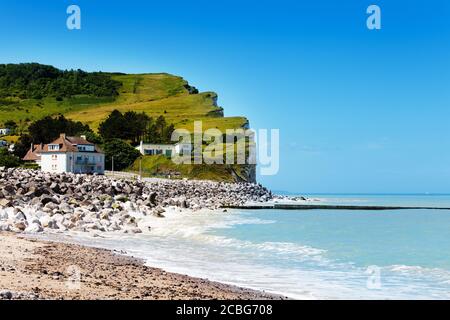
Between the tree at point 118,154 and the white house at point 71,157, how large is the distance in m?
12.3

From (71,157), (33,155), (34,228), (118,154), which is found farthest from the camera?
(118,154)

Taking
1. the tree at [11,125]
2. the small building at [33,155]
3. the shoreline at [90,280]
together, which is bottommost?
the shoreline at [90,280]

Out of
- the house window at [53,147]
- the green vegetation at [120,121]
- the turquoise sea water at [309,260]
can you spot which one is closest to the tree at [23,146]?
the green vegetation at [120,121]

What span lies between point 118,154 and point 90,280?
90216 mm

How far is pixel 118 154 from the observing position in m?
98.6

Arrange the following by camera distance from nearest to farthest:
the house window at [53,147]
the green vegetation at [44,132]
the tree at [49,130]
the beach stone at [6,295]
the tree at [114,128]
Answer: the beach stone at [6,295] < the house window at [53,147] < the green vegetation at [44,132] < the tree at [49,130] < the tree at [114,128]

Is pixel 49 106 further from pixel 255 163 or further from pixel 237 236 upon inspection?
pixel 237 236

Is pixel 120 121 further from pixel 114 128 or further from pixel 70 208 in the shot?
pixel 70 208

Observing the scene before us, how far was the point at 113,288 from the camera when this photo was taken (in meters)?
9.22

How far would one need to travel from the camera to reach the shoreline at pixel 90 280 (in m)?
8.48

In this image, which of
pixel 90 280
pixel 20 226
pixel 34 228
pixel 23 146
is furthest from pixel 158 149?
pixel 90 280

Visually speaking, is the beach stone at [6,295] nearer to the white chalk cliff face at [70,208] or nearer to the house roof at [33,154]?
the white chalk cliff face at [70,208]

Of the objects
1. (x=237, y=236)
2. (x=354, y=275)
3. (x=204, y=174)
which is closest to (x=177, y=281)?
(x=354, y=275)

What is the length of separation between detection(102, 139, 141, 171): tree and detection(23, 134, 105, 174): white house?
1232 centimetres
